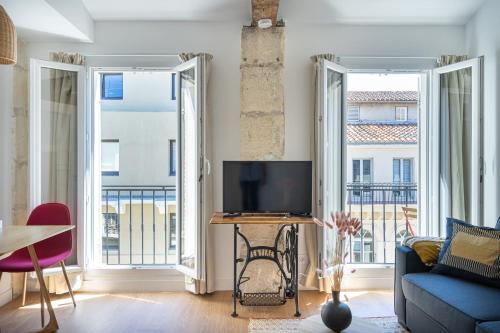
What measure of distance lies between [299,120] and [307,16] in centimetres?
98

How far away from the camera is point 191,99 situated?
3.28 metres

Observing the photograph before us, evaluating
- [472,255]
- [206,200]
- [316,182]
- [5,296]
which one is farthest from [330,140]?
[5,296]

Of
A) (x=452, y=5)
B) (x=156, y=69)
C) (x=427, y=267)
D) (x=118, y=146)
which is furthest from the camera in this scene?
(x=118, y=146)

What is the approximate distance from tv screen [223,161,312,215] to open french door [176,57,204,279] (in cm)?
35

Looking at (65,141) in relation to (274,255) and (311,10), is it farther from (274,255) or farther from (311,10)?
(311,10)

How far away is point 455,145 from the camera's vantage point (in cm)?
331

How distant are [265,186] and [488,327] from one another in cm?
180

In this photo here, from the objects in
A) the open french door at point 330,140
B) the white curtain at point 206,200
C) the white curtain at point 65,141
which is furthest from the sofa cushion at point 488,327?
the white curtain at point 65,141

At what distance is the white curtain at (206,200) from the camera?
3168mm

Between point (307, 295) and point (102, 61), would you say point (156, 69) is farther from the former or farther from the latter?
point (307, 295)

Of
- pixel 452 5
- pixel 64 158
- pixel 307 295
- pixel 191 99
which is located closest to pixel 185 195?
pixel 191 99

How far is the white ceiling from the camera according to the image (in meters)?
3.14

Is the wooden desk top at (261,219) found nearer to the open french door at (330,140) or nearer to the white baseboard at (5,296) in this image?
the open french door at (330,140)

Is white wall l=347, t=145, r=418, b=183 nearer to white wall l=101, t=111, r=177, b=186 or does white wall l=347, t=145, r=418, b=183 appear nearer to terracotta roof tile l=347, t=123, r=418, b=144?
terracotta roof tile l=347, t=123, r=418, b=144
